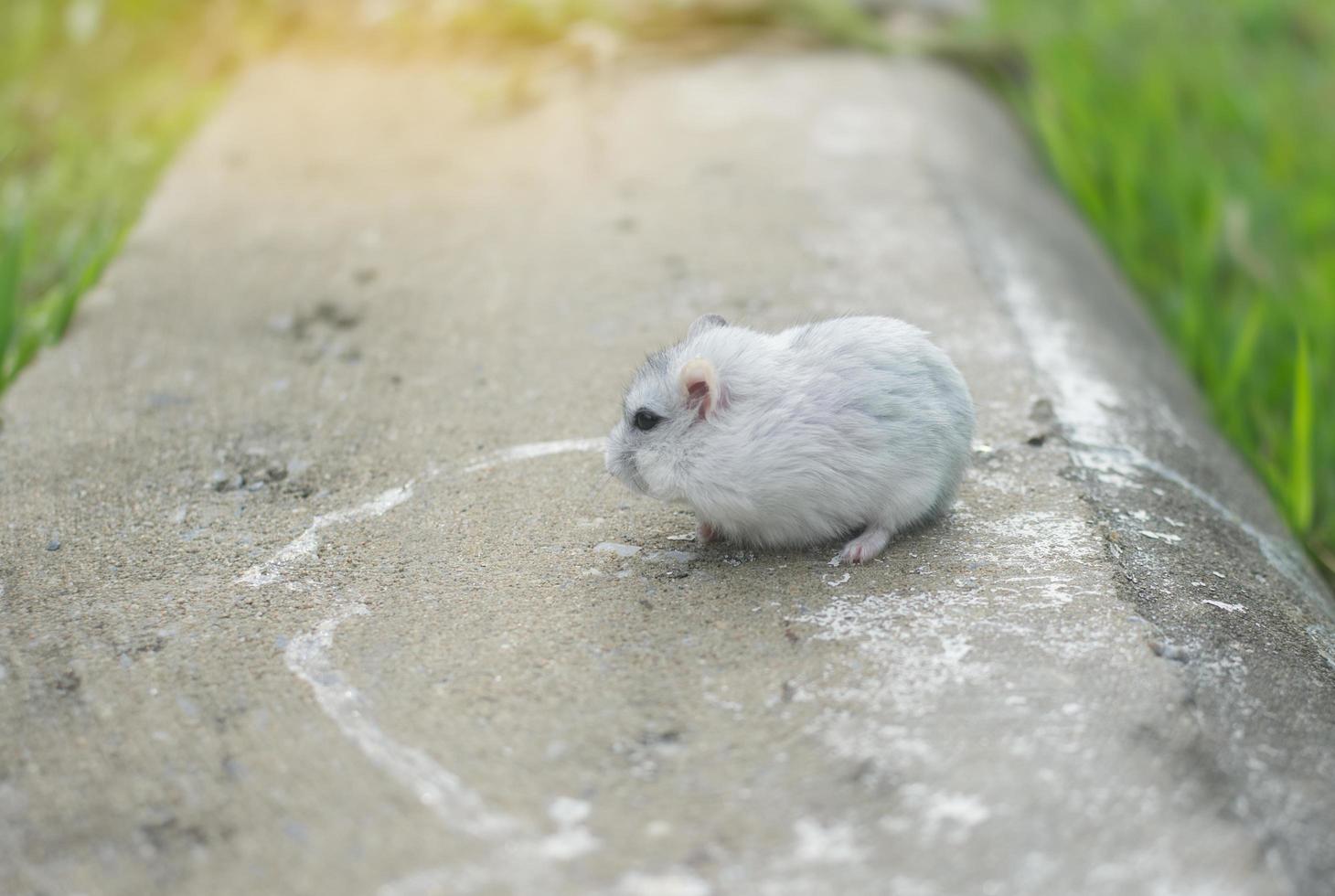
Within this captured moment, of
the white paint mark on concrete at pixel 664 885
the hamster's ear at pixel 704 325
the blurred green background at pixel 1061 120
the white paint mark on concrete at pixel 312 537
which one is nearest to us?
the white paint mark on concrete at pixel 664 885

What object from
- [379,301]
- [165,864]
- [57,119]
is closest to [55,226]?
[57,119]

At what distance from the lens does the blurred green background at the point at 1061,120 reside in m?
4.33

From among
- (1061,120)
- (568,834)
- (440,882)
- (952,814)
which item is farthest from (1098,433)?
(1061,120)

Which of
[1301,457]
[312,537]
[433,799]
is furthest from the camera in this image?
[1301,457]

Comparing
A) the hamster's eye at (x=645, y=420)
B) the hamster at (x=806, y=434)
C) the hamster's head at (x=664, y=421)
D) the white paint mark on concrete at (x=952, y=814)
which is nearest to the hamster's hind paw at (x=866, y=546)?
the hamster at (x=806, y=434)

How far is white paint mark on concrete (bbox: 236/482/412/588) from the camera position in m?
2.66

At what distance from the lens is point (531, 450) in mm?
3121

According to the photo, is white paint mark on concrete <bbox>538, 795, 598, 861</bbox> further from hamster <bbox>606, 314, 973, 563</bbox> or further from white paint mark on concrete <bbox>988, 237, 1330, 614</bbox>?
white paint mark on concrete <bbox>988, 237, 1330, 614</bbox>

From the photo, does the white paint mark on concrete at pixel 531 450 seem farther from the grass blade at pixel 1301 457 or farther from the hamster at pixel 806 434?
the grass blade at pixel 1301 457

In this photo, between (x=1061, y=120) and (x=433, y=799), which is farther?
(x=1061, y=120)

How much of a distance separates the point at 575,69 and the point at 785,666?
12.8 ft

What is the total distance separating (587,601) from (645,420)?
38 cm

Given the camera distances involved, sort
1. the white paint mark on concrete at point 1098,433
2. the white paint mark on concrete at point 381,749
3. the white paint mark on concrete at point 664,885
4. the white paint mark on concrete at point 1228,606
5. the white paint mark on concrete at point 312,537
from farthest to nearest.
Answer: the white paint mark on concrete at point 1098,433, the white paint mark on concrete at point 312,537, the white paint mark on concrete at point 1228,606, the white paint mark on concrete at point 381,749, the white paint mark on concrete at point 664,885

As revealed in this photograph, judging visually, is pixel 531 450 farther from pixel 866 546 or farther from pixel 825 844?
pixel 825 844
